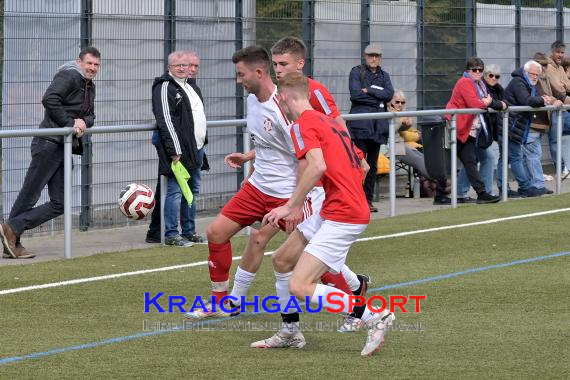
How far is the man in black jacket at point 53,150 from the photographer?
12.5 m

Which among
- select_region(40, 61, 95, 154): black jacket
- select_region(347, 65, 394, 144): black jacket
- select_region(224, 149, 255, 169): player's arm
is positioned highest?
select_region(347, 65, 394, 144): black jacket

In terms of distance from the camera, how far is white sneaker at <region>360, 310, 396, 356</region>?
8023mm

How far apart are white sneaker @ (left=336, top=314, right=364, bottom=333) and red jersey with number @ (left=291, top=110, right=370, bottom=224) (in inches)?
42.7

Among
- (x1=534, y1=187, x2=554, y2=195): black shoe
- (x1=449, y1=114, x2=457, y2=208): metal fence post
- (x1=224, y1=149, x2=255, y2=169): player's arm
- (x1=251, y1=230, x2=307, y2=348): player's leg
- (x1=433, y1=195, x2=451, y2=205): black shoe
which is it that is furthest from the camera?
(x1=534, y1=187, x2=554, y2=195): black shoe

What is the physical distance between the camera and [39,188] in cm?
1270

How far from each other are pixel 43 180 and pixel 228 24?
195 inches

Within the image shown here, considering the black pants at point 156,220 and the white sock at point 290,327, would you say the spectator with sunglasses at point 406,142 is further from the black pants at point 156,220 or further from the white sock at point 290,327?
the white sock at point 290,327

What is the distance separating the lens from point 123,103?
15414mm

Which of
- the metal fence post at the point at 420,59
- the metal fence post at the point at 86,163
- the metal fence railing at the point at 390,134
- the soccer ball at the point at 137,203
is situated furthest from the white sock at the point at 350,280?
the metal fence post at the point at 420,59

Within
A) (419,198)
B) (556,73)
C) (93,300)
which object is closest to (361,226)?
(93,300)

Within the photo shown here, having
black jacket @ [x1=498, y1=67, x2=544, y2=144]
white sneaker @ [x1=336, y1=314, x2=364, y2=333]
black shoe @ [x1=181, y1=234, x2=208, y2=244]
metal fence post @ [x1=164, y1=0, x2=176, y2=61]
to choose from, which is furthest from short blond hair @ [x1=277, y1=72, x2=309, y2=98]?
black jacket @ [x1=498, y1=67, x2=544, y2=144]

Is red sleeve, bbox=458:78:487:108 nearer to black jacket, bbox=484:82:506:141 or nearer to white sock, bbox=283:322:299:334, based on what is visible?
black jacket, bbox=484:82:506:141

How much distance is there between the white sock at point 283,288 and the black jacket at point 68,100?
459 centimetres

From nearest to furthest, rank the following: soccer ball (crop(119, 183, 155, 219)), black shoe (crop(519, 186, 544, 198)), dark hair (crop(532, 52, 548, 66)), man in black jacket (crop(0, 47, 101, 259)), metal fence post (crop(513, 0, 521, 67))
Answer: man in black jacket (crop(0, 47, 101, 259))
soccer ball (crop(119, 183, 155, 219))
black shoe (crop(519, 186, 544, 198))
dark hair (crop(532, 52, 548, 66))
metal fence post (crop(513, 0, 521, 67))
